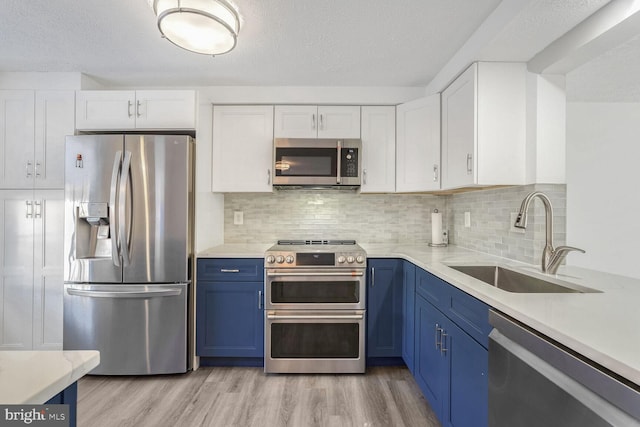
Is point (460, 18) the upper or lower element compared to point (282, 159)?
upper

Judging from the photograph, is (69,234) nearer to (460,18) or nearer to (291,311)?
(291,311)

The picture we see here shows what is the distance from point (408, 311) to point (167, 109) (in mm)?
2394

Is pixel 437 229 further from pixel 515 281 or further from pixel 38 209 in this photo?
pixel 38 209

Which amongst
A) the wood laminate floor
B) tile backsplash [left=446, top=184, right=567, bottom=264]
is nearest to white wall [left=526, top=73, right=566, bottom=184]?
tile backsplash [left=446, top=184, right=567, bottom=264]

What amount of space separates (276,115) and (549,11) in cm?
197

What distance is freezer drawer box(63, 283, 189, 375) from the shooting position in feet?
7.52

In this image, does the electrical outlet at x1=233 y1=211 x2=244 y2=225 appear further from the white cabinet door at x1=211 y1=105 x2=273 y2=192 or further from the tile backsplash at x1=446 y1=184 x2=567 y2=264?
the tile backsplash at x1=446 y1=184 x2=567 y2=264

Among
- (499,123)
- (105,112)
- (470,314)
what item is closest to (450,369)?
(470,314)

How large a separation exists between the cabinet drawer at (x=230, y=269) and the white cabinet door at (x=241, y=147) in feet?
2.20

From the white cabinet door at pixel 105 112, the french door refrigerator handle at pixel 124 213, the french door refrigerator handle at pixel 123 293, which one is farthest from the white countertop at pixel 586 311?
the white cabinet door at pixel 105 112

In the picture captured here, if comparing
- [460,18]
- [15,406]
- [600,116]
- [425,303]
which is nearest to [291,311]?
[425,303]

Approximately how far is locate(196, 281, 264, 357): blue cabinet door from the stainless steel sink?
1.49m

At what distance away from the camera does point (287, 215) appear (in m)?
3.11

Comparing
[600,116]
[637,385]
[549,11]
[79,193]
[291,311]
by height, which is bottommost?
[291,311]
